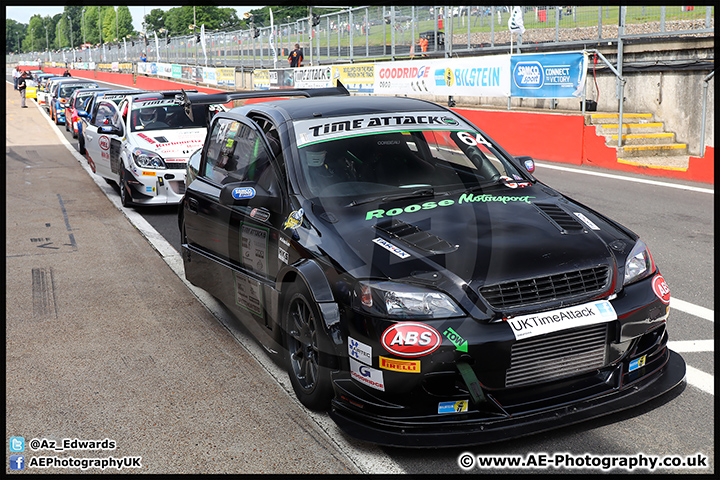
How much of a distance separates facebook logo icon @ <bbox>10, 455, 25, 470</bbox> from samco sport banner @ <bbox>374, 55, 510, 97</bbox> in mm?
14717

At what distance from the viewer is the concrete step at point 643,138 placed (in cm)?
1456

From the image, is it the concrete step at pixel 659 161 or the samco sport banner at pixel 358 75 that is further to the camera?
the samco sport banner at pixel 358 75

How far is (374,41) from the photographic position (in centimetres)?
2750

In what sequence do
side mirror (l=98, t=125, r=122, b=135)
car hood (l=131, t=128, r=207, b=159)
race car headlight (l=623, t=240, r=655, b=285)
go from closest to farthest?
race car headlight (l=623, t=240, r=655, b=285) → car hood (l=131, t=128, r=207, b=159) → side mirror (l=98, t=125, r=122, b=135)

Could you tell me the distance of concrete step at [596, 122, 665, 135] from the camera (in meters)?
15.1

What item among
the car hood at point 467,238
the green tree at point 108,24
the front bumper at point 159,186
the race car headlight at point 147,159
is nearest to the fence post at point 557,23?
the front bumper at point 159,186

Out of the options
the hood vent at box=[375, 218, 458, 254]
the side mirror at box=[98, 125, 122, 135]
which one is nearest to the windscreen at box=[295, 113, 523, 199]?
the hood vent at box=[375, 218, 458, 254]

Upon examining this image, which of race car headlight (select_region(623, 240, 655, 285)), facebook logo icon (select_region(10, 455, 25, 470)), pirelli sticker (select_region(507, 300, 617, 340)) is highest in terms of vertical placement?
race car headlight (select_region(623, 240, 655, 285))

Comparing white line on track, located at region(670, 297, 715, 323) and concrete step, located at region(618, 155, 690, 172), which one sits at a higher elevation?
concrete step, located at region(618, 155, 690, 172)

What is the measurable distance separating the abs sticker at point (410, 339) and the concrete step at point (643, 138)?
11946 mm

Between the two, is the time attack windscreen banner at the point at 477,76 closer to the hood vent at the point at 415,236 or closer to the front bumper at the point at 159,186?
the front bumper at the point at 159,186

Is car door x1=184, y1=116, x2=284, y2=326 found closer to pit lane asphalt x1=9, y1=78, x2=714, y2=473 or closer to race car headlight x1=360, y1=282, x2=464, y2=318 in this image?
pit lane asphalt x1=9, y1=78, x2=714, y2=473

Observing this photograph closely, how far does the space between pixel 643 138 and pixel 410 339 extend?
1284 centimetres

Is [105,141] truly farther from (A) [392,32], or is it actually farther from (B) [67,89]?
(B) [67,89]
